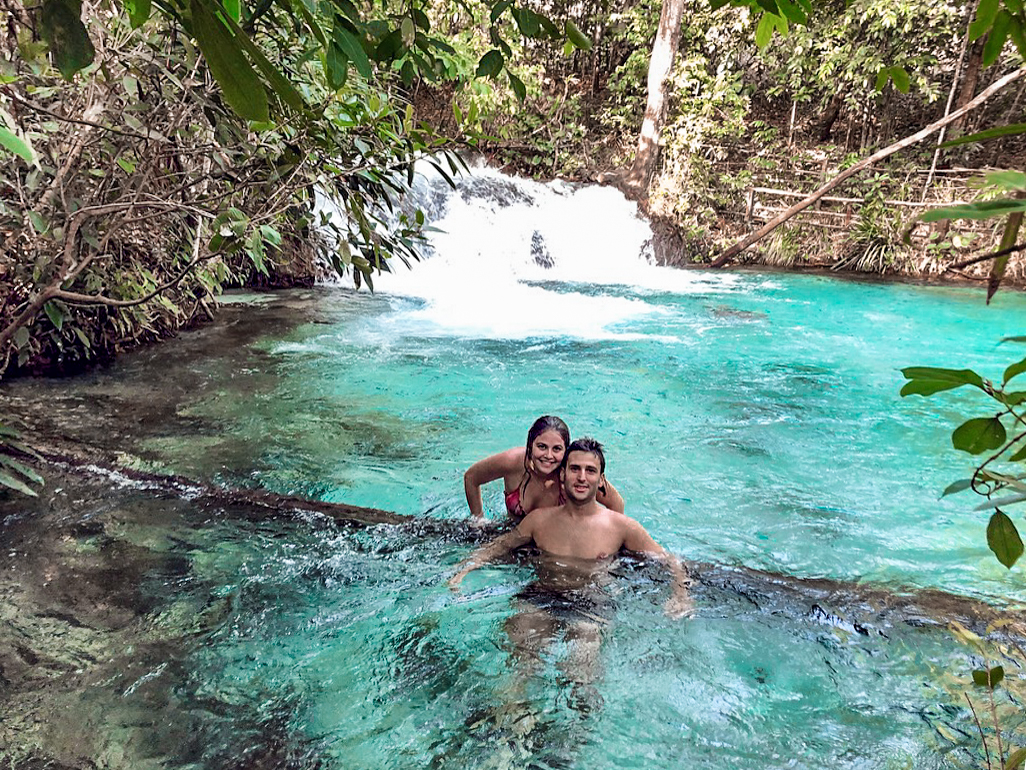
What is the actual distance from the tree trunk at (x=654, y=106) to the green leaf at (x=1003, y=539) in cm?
1624

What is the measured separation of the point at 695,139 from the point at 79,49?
17223 millimetres

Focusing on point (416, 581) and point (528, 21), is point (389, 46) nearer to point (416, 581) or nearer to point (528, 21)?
point (528, 21)

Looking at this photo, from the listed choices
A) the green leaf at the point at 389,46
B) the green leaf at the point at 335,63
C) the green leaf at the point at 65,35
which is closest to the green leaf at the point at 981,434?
the green leaf at the point at 335,63

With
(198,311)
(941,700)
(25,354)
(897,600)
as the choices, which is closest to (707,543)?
(897,600)

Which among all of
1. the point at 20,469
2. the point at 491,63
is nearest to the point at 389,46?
the point at 491,63

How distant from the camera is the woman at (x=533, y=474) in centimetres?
382

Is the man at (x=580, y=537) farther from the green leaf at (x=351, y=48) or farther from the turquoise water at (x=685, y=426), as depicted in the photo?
the green leaf at (x=351, y=48)

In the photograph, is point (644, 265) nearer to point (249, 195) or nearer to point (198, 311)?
point (198, 311)

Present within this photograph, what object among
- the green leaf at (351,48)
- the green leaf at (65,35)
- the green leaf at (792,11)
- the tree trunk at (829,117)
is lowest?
the green leaf at (65,35)

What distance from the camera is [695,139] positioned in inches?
659

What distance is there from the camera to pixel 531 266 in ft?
47.8

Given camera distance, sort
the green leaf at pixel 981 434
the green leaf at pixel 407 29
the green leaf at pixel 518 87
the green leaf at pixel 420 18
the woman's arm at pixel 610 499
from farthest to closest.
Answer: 1. the woman's arm at pixel 610 499
2. the green leaf at pixel 420 18
3. the green leaf at pixel 518 87
4. the green leaf at pixel 407 29
5. the green leaf at pixel 981 434

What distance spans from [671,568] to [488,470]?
3.99ft

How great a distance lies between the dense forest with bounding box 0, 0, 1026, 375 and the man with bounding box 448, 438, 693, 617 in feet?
4.63
